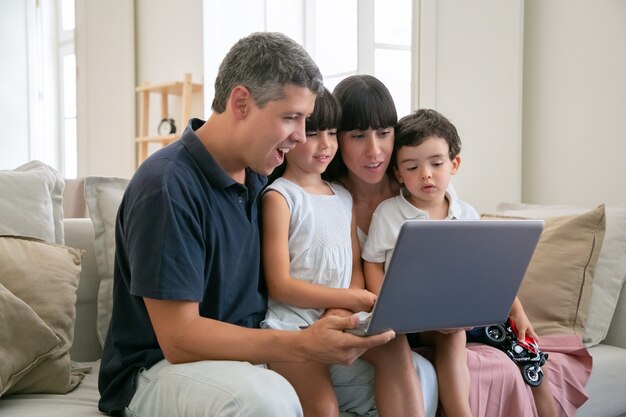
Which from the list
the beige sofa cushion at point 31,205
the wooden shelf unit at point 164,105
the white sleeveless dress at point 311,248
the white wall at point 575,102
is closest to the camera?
the white sleeveless dress at point 311,248

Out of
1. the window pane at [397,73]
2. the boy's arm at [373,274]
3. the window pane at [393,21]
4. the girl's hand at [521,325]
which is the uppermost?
the window pane at [393,21]

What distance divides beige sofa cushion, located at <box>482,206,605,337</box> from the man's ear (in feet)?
3.53

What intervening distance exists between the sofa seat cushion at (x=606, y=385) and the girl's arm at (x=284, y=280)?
84 centimetres

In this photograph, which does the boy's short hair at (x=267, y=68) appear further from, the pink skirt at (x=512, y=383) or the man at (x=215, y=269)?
the pink skirt at (x=512, y=383)

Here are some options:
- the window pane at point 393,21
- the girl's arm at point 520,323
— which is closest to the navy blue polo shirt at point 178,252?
the girl's arm at point 520,323

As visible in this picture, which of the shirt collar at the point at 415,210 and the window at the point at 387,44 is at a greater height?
the window at the point at 387,44

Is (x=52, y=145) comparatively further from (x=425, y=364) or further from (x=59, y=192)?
(x=425, y=364)

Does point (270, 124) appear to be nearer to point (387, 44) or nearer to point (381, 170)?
point (381, 170)

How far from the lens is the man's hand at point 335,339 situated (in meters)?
1.28

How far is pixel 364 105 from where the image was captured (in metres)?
1.71

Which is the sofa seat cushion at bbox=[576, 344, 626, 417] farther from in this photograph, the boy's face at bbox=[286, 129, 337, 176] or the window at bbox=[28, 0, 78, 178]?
the window at bbox=[28, 0, 78, 178]

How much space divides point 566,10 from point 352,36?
181 centimetres

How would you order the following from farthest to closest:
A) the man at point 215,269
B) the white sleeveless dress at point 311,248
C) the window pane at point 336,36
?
the window pane at point 336,36, the white sleeveless dress at point 311,248, the man at point 215,269

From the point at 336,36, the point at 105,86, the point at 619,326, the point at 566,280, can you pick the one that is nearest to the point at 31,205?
the point at 566,280
